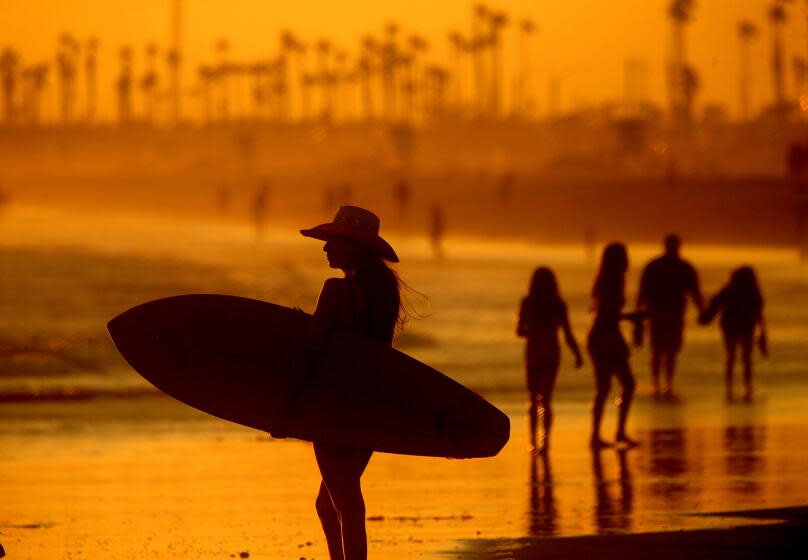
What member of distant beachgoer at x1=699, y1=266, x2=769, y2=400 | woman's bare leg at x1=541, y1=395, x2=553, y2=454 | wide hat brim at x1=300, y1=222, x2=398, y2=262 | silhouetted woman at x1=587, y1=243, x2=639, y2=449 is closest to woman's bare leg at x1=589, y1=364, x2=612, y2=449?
silhouetted woman at x1=587, y1=243, x2=639, y2=449

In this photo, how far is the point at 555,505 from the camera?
1179 cm

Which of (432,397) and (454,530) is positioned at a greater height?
(432,397)

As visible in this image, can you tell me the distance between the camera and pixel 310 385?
29.2ft

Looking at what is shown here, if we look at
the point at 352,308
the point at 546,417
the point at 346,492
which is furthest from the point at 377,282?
the point at 546,417

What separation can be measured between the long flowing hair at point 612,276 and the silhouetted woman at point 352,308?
20.9 ft

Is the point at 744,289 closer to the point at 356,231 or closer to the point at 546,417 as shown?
the point at 546,417

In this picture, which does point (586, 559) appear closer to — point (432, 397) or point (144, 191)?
point (432, 397)

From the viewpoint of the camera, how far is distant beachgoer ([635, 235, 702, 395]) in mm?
19422

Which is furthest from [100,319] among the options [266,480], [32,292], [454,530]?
[454,530]

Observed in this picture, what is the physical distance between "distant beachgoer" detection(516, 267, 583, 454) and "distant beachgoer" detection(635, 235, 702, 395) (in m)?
4.38

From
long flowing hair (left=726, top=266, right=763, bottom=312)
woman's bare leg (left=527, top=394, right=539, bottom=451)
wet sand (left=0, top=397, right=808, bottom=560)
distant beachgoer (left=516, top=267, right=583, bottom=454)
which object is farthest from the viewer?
long flowing hair (left=726, top=266, right=763, bottom=312)

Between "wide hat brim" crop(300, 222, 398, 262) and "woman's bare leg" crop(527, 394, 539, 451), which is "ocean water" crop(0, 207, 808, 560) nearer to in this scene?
"woman's bare leg" crop(527, 394, 539, 451)

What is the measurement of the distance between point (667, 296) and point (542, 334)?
15.6ft

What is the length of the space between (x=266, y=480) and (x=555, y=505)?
2081 mm
